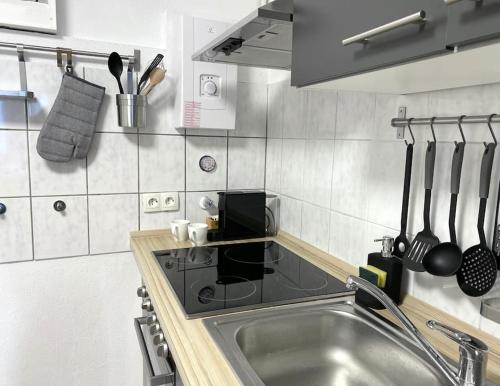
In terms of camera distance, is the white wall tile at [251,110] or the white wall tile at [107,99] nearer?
the white wall tile at [107,99]

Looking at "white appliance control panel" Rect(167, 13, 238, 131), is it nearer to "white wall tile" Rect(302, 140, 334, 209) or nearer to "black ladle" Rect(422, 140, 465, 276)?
"white wall tile" Rect(302, 140, 334, 209)

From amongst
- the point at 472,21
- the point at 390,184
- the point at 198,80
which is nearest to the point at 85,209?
the point at 198,80

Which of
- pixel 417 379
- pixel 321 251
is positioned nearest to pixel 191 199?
pixel 321 251

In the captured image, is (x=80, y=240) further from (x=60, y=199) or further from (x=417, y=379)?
(x=417, y=379)

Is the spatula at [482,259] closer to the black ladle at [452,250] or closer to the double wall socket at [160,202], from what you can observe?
the black ladle at [452,250]

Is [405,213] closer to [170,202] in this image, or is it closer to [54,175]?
[170,202]

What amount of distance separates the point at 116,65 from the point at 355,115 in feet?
3.15

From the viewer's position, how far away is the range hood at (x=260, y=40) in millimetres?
910

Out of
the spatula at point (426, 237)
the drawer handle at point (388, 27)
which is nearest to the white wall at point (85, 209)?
the spatula at point (426, 237)

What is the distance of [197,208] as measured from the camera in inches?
74.1

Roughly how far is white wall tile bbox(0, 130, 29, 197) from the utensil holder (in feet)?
1.26

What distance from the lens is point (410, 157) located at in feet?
3.50

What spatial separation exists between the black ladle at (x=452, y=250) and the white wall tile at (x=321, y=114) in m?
0.57

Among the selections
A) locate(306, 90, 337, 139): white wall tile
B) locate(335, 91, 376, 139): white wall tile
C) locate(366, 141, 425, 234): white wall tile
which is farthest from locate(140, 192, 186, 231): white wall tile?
locate(366, 141, 425, 234): white wall tile
